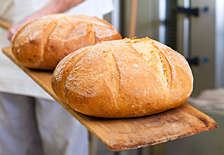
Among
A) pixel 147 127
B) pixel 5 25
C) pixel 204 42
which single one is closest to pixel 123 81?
pixel 147 127

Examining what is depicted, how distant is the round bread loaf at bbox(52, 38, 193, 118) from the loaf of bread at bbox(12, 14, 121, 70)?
21 centimetres

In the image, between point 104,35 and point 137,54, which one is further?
point 104,35

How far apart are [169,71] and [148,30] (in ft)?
6.05

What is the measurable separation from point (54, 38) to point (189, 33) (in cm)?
162

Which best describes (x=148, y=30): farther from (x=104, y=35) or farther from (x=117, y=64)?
(x=117, y=64)

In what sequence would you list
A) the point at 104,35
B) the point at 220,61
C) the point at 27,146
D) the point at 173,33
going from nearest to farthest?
the point at 104,35, the point at 27,146, the point at 220,61, the point at 173,33

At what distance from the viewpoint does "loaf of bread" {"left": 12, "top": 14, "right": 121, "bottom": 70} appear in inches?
32.7

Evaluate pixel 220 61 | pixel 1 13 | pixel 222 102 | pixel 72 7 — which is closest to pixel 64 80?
pixel 72 7

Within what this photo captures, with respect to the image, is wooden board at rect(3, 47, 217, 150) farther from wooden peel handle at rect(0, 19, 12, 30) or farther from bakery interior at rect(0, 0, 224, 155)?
bakery interior at rect(0, 0, 224, 155)

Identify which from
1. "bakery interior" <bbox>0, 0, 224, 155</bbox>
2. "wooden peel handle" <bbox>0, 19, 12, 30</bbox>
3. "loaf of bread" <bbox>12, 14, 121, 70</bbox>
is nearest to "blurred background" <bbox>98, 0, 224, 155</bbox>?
"bakery interior" <bbox>0, 0, 224, 155</bbox>

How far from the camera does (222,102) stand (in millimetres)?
1632

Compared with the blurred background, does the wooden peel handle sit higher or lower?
higher

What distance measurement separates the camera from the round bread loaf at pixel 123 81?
1.82ft

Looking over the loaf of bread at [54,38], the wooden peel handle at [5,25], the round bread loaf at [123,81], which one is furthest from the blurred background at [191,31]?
the round bread loaf at [123,81]
